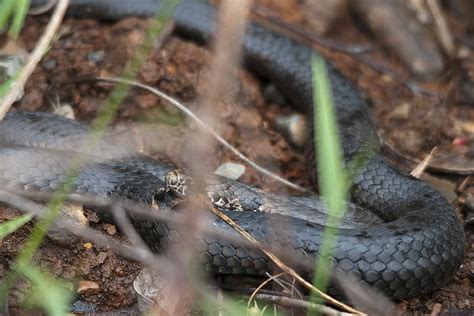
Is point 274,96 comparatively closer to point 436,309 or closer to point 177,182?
point 177,182

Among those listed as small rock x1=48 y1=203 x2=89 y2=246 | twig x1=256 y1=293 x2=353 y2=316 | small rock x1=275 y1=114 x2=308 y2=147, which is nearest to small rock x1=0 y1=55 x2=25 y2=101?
small rock x1=48 y1=203 x2=89 y2=246

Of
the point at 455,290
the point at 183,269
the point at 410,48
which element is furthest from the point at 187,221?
the point at 410,48

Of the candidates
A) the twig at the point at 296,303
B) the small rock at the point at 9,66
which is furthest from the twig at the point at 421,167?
the small rock at the point at 9,66

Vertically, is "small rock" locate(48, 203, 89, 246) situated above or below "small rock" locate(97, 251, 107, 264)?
above

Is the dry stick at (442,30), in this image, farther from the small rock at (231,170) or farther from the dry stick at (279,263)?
the dry stick at (279,263)

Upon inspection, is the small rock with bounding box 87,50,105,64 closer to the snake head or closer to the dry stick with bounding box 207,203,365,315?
the snake head
